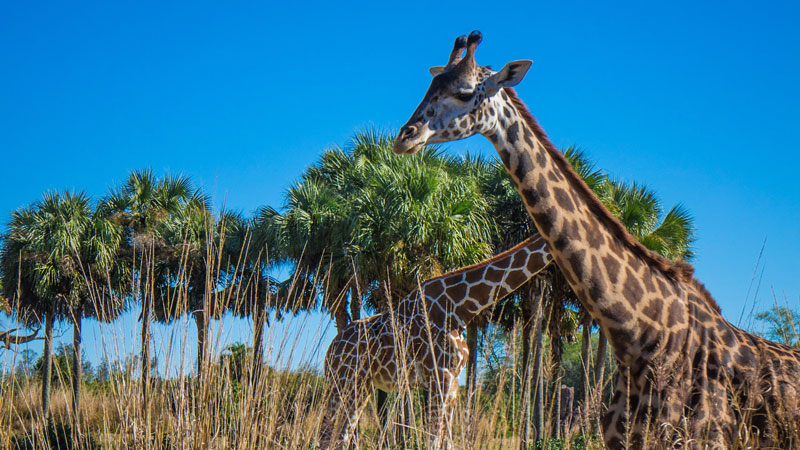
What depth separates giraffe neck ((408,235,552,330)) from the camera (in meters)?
6.57

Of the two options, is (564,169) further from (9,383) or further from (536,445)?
(536,445)

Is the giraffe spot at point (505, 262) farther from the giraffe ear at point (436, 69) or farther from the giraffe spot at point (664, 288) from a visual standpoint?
the giraffe spot at point (664, 288)

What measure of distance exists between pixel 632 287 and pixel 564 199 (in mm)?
485

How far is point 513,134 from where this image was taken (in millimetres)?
3312

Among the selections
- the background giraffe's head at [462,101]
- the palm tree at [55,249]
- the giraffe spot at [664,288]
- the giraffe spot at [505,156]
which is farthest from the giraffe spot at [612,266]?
the palm tree at [55,249]

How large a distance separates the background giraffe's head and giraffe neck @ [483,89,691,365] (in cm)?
8

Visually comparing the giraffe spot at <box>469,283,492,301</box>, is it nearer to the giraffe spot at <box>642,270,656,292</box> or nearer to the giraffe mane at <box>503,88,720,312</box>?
the giraffe mane at <box>503,88,720,312</box>

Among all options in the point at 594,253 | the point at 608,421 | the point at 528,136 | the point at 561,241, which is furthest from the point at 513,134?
the point at 608,421

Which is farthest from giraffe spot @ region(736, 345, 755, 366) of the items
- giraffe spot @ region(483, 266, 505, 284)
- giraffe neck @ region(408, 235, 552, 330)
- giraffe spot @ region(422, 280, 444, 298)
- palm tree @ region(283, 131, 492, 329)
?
palm tree @ region(283, 131, 492, 329)

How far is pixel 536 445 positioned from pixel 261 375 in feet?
28.8

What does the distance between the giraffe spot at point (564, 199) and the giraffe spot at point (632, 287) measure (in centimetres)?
38

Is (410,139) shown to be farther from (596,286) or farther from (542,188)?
(596,286)

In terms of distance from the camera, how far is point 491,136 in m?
3.28

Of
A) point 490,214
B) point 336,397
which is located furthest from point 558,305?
point 336,397
